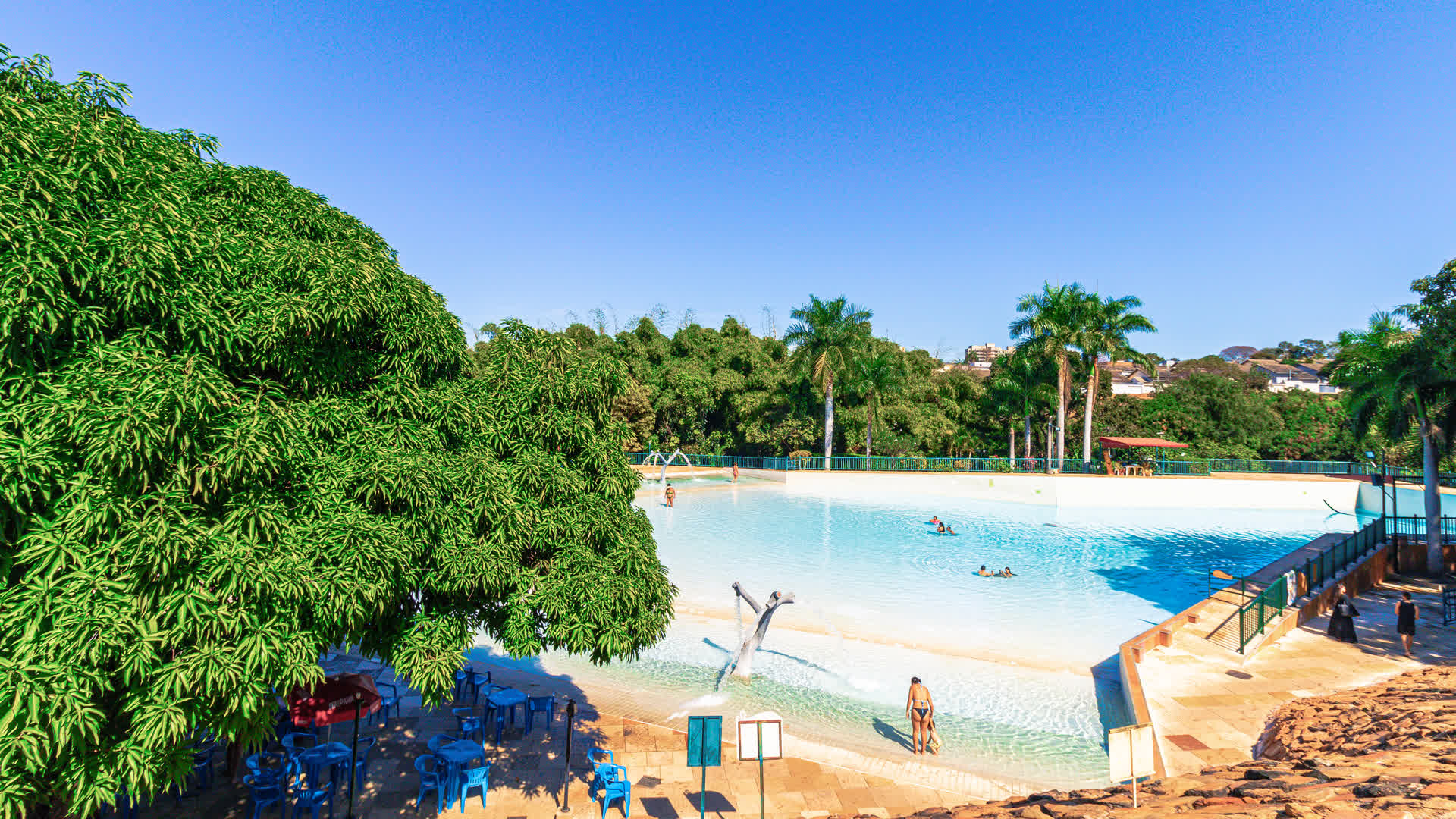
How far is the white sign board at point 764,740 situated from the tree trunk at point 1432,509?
24250 mm

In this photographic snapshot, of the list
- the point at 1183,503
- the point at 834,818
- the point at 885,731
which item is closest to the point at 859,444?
the point at 1183,503

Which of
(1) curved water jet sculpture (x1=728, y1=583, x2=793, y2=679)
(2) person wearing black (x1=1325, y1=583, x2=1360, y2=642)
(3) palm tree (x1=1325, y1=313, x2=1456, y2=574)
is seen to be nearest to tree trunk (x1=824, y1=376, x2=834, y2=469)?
(3) palm tree (x1=1325, y1=313, x2=1456, y2=574)

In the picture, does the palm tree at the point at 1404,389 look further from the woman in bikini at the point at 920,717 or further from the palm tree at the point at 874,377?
the palm tree at the point at 874,377

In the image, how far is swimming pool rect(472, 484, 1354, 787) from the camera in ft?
37.8

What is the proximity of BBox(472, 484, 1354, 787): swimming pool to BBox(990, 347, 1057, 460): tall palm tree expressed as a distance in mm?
13352

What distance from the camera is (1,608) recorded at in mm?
4340

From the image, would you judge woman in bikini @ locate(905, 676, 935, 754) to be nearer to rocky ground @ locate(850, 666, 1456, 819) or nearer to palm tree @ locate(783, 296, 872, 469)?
rocky ground @ locate(850, 666, 1456, 819)

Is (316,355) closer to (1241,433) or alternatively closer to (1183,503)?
(1183,503)

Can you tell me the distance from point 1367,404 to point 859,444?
33.9 m

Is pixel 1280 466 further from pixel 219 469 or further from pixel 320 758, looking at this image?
pixel 219 469

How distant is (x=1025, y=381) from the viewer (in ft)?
163

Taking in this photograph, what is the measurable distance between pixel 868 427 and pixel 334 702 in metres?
44.4

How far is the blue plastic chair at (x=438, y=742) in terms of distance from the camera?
845 centimetres

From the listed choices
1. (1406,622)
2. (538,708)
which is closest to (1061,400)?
(1406,622)
